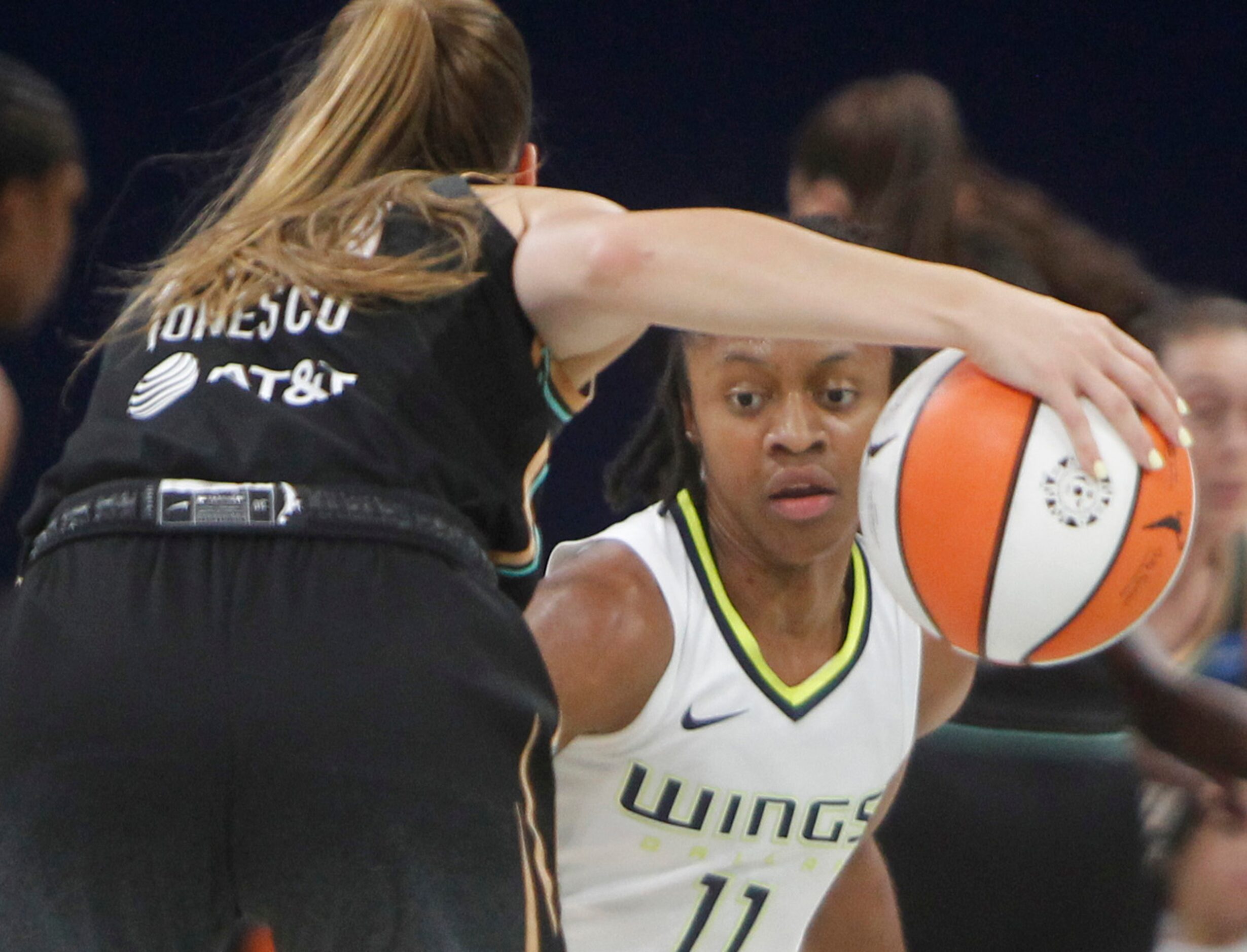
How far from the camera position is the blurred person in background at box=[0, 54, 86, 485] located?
8.80 ft

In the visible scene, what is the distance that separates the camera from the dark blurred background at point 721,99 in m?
4.84

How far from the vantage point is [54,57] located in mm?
4797

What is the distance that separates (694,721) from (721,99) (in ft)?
9.98

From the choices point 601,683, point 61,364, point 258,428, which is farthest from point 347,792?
point 61,364

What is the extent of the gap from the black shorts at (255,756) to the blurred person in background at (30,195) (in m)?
1.30

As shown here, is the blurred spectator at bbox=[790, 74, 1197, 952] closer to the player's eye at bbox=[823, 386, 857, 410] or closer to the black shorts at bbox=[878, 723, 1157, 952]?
the black shorts at bbox=[878, 723, 1157, 952]

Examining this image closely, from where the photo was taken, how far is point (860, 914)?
253cm

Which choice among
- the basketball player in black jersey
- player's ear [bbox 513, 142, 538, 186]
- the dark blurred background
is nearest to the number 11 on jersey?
the basketball player in black jersey

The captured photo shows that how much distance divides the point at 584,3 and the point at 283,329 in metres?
3.67

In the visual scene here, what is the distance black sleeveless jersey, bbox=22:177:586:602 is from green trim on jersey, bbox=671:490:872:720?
0.79 m

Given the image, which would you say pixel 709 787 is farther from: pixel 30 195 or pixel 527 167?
pixel 30 195

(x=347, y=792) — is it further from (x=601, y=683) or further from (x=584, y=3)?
(x=584, y=3)

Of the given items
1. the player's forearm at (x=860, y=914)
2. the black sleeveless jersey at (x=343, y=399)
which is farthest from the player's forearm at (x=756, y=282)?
the player's forearm at (x=860, y=914)

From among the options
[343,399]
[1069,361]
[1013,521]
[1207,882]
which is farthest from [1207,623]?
[343,399]
